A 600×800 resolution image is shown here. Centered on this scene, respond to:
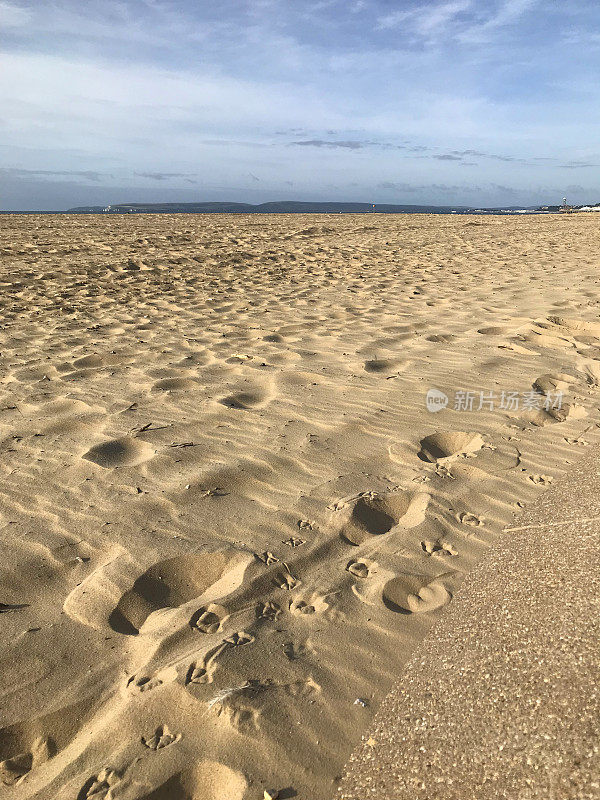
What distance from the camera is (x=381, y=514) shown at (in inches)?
84.6

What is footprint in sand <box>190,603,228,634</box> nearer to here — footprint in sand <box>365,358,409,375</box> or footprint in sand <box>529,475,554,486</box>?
footprint in sand <box>529,475,554,486</box>

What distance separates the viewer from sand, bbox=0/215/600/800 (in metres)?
1.30

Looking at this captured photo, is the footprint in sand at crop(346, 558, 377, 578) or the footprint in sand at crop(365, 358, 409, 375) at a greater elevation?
the footprint in sand at crop(365, 358, 409, 375)

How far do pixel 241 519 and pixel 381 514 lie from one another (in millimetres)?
542

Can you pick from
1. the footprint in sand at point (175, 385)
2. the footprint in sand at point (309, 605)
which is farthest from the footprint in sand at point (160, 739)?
the footprint in sand at point (175, 385)

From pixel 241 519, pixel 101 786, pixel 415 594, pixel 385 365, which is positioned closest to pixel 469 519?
pixel 415 594

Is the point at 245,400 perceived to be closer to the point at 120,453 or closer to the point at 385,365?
the point at 120,453

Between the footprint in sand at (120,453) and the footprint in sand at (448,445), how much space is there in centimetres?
129

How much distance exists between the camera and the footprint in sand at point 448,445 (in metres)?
2.59

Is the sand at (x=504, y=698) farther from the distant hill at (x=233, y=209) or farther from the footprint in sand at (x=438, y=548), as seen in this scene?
the distant hill at (x=233, y=209)

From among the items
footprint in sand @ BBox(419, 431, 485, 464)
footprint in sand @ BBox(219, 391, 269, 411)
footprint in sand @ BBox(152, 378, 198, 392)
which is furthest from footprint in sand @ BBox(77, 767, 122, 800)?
footprint in sand @ BBox(152, 378, 198, 392)

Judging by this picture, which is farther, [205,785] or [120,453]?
[120,453]

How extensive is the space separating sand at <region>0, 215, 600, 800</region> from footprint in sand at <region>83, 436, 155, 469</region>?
0.04 ft

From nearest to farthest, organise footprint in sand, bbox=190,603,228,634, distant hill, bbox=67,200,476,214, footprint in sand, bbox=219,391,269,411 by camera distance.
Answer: footprint in sand, bbox=190,603,228,634
footprint in sand, bbox=219,391,269,411
distant hill, bbox=67,200,476,214
